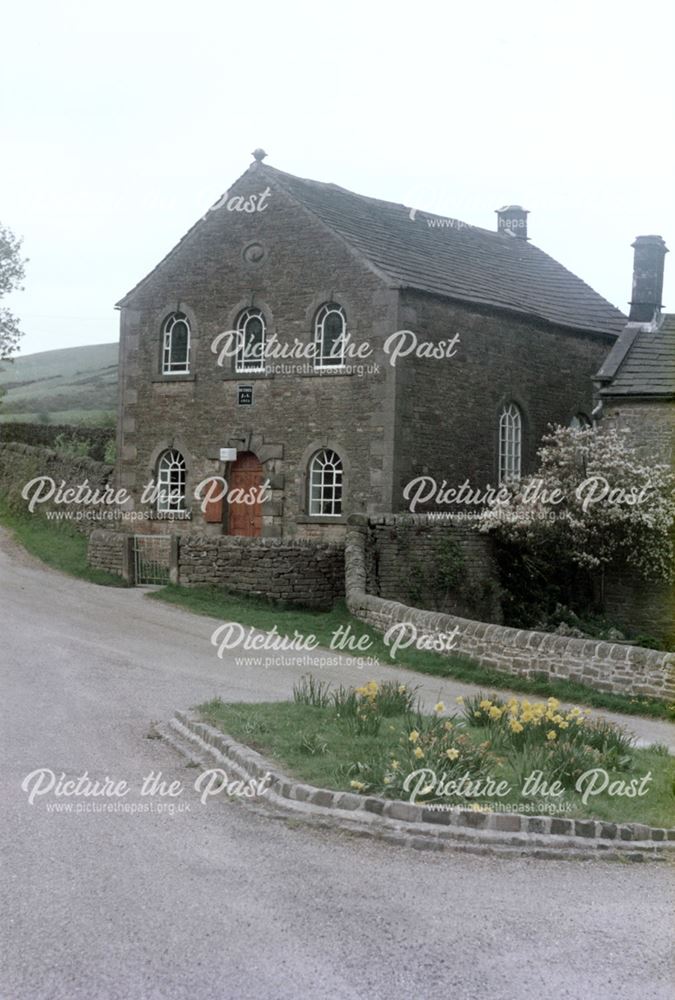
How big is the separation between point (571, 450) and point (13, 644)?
12704 millimetres

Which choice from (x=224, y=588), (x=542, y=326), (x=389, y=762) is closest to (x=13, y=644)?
(x=224, y=588)

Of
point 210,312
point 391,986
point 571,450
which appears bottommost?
point 391,986

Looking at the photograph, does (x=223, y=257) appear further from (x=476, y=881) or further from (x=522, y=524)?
(x=476, y=881)

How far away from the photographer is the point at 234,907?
762 centimetres

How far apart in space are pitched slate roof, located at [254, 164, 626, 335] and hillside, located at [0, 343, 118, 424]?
70.1ft

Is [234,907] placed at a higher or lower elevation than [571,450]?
lower

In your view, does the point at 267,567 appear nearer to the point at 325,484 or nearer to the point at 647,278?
the point at 325,484

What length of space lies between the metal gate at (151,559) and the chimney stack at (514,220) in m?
17.5

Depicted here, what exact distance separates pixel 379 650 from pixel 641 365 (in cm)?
1095

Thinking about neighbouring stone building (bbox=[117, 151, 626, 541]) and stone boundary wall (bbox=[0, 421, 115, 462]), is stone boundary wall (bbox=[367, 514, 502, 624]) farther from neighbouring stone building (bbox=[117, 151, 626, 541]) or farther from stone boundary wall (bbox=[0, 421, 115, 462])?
stone boundary wall (bbox=[0, 421, 115, 462])

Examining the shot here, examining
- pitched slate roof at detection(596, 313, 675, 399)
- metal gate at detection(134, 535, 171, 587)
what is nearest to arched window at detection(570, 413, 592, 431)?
pitched slate roof at detection(596, 313, 675, 399)

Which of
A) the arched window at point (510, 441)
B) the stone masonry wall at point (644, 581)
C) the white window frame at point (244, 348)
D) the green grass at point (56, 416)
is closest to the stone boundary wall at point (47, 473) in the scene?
the white window frame at point (244, 348)

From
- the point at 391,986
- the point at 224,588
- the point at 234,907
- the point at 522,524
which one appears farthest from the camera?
the point at 522,524

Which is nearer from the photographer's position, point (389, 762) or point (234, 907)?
point (234, 907)
